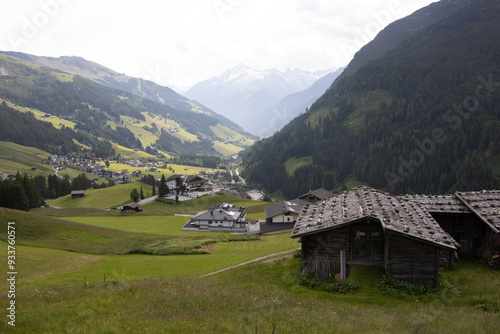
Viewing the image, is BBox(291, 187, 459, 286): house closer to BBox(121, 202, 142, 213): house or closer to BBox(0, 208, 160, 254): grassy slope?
BBox(0, 208, 160, 254): grassy slope

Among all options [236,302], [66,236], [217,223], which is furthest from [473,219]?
[217,223]

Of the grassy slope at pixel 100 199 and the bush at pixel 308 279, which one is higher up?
the bush at pixel 308 279

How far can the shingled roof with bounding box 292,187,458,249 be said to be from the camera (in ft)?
65.5

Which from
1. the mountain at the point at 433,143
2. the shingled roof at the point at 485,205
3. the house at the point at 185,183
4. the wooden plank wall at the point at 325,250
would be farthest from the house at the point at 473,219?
the mountain at the point at 433,143

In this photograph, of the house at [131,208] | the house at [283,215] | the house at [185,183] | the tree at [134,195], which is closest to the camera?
the house at [283,215]

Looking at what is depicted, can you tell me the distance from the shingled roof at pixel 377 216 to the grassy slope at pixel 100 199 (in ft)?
358

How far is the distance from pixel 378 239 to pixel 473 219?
966 centimetres

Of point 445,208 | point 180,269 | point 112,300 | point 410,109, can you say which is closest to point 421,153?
point 410,109

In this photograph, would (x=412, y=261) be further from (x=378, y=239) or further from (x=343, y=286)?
(x=343, y=286)

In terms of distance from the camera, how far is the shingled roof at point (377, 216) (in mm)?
19969

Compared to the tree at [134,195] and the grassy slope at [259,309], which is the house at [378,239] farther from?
the tree at [134,195]

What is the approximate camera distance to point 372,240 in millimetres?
21844

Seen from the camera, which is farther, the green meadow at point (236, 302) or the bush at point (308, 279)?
the bush at point (308, 279)

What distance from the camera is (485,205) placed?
2361 centimetres
